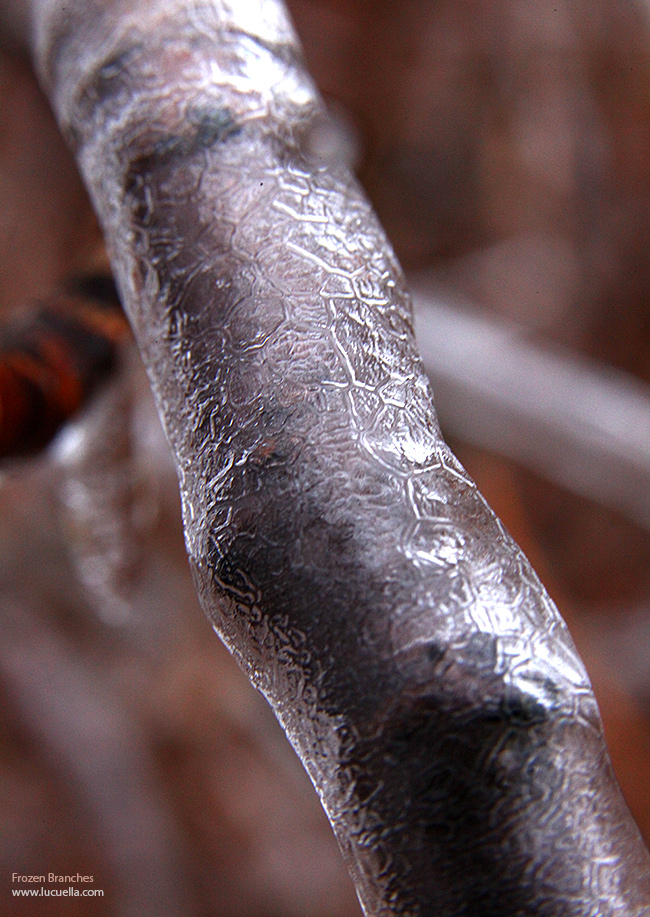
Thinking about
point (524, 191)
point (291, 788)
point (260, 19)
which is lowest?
point (291, 788)

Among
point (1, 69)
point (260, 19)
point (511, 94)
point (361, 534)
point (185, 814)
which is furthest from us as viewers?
point (511, 94)

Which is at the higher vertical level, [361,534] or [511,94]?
[361,534]

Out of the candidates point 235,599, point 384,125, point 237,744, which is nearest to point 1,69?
point 384,125

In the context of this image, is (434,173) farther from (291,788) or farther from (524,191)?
(291,788)

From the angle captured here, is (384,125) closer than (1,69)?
No

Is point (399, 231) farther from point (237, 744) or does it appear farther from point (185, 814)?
point (185, 814)

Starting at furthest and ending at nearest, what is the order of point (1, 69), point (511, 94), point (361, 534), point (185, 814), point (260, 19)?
point (511, 94)
point (185, 814)
point (1, 69)
point (260, 19)
point (361, 534)

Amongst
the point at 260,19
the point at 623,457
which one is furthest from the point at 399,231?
the point at 260,19
